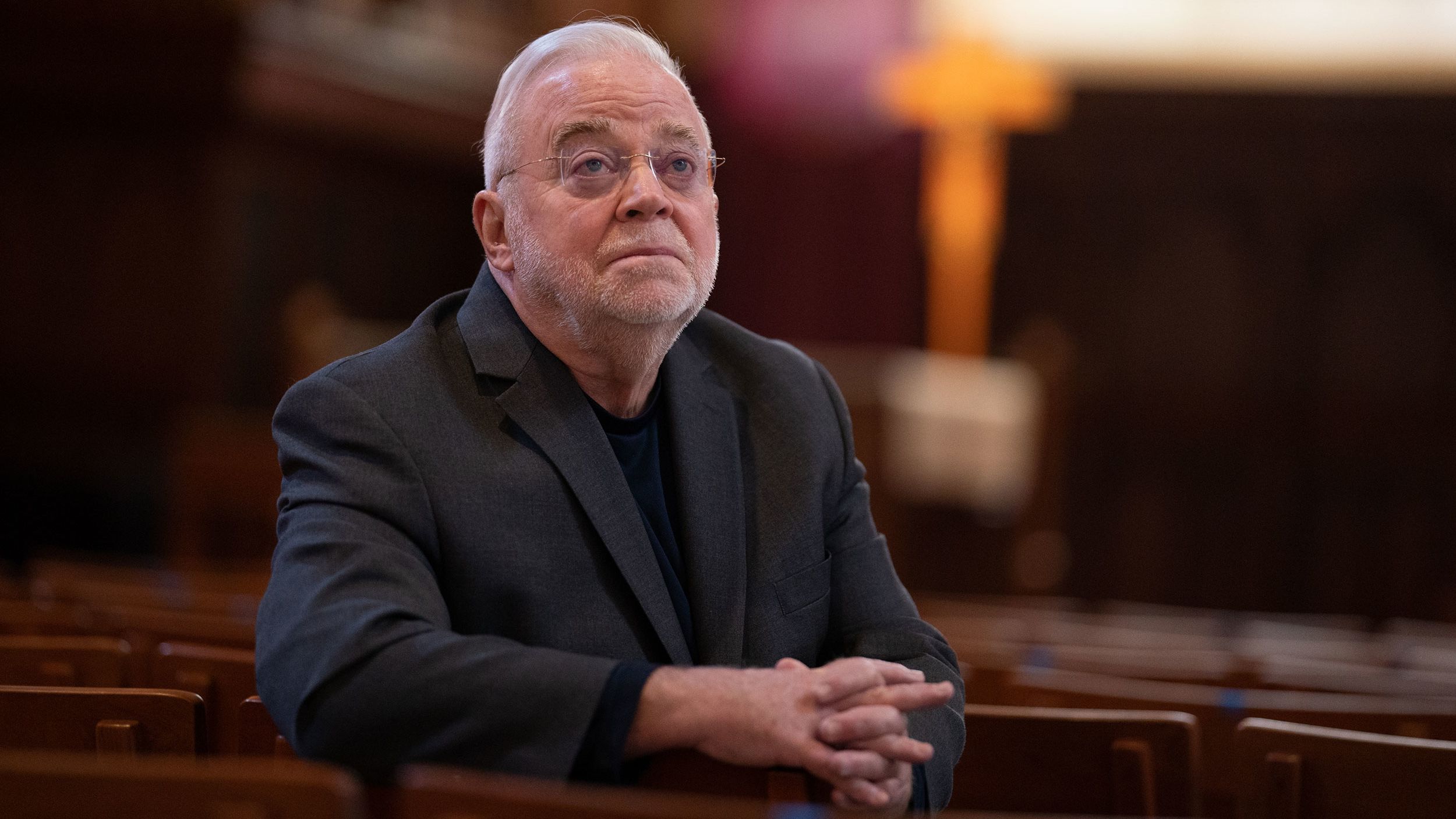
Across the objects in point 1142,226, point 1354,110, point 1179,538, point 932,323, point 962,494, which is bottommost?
point 1179,538

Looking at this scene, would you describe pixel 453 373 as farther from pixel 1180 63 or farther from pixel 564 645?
pixel 1180 63

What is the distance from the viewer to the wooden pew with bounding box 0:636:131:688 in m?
2.06

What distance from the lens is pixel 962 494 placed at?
264 inches

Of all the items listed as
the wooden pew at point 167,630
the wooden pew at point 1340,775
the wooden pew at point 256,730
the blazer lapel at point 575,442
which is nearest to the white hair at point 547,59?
the blazer lapel at point 575,442

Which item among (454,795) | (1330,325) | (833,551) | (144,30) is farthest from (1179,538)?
(454,795)

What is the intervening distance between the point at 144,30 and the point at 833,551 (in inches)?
221

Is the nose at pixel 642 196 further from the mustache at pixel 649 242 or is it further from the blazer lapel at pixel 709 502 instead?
the blazer lapel at pixel 709 502

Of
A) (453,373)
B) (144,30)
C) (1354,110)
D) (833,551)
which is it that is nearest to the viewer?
(453,373)

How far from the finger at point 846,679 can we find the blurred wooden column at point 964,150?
6.66m

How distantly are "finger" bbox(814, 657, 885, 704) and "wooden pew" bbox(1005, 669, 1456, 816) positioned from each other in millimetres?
797

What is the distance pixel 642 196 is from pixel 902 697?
30.2 inches

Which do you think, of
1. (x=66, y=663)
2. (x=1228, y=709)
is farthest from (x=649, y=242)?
(x=1228, y=709)

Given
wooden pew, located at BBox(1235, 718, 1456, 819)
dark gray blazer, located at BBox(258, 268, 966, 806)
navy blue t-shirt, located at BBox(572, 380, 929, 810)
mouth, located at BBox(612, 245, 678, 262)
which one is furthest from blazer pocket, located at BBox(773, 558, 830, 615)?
wooden pew, located at BBox(1235, 718, 1456, 819)

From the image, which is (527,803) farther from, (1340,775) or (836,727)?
(1340,775)
